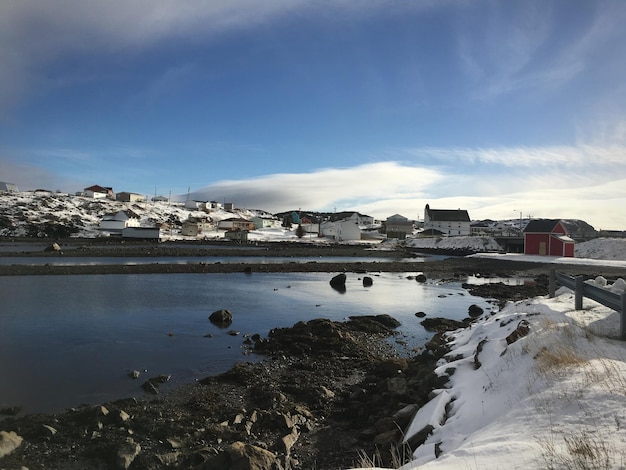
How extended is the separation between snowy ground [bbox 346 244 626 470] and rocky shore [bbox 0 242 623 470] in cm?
89

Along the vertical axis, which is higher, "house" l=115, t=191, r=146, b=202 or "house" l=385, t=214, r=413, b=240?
"house" l=115, t=191, r=146, b=202

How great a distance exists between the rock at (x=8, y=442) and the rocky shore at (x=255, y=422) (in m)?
0.02

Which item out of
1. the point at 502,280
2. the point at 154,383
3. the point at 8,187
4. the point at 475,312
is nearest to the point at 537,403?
the point at 154,383

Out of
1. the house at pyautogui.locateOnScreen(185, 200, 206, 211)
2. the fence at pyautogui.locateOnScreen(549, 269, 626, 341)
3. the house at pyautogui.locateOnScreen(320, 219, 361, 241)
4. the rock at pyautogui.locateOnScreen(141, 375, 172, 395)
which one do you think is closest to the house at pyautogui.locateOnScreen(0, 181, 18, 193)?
the house at pyautogui.locateOnScreen(185, 200, 206, 211)

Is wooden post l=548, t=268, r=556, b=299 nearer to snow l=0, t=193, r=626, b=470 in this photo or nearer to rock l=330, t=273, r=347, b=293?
snow l=0, t=193, r=626, b=470

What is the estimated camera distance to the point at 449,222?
132500 millimetres

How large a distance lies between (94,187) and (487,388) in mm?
184018

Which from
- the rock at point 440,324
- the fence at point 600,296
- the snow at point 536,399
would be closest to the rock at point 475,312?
the rock at point 440,324

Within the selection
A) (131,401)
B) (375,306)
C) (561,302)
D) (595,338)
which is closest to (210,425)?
(131,401)

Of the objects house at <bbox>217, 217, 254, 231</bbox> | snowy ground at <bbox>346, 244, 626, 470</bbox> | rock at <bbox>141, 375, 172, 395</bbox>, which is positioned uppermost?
house at <bbox>217, 217, 254, 231</bbox>

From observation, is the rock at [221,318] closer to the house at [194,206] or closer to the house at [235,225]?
the house at [235,225]

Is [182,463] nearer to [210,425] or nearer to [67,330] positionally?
[210,425]

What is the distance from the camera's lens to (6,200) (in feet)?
398

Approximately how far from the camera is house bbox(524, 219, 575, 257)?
56062mm
